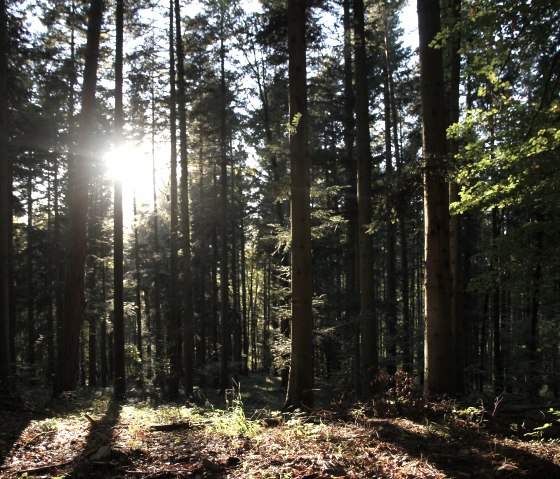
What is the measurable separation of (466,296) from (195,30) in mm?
19389

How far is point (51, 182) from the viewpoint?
73.4ft

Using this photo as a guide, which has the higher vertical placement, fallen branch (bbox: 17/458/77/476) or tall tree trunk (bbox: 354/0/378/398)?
tall tree trunk (bbox: 354/0/378/398)

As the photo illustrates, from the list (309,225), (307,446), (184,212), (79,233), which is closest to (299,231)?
(309,225)

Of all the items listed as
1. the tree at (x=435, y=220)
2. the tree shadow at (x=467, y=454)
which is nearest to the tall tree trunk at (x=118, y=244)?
the tree at (x=435, y=220)

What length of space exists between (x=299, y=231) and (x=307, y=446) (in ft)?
14.2

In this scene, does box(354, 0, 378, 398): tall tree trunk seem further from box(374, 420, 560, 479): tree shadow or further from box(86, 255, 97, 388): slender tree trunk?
box(86, 255, 97, 388): slender tree trunk

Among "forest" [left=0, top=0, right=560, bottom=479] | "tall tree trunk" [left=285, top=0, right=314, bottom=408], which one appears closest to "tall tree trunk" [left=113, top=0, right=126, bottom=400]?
"forest" [left=0, top=0, right=560, bottom=479]

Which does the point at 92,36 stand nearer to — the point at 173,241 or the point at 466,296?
the point at 173,241

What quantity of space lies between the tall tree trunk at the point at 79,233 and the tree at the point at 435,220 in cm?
792

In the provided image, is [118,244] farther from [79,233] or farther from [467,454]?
[467,454]

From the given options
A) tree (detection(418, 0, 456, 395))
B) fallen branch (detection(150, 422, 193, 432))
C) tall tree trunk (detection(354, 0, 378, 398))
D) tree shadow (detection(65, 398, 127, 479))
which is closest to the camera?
tree shadow (detection(65, 398, 127, 479))

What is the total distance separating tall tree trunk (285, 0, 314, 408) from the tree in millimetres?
2294

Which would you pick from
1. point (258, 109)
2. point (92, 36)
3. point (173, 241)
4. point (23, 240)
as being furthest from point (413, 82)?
point (23, 240)

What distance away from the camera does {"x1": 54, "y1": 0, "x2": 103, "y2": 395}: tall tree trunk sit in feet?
33.5
